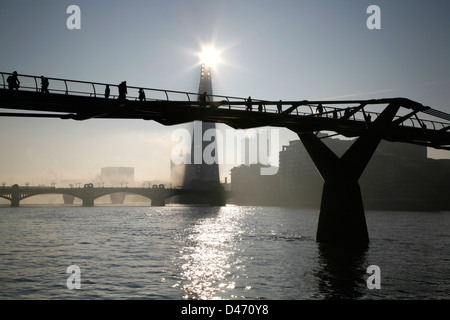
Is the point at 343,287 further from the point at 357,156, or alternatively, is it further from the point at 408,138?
the point at 408,138

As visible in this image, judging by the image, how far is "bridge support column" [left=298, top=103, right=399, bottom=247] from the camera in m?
44.6

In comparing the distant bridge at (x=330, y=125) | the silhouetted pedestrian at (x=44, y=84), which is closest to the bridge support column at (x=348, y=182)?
the distant bridge at (x=330, y=125)

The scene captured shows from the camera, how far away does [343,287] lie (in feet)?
83.0

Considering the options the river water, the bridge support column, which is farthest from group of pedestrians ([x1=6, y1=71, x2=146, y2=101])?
the bridge support column

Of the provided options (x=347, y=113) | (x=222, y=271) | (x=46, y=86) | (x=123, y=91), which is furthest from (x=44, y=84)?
(x=347, y=113)

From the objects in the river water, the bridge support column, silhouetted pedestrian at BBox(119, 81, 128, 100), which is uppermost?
silhouetted pedestrian at BBox(119, 81, 128, 100)

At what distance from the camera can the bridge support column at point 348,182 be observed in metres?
44.6

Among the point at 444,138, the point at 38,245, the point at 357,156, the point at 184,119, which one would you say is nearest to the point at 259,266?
the point at 184,119

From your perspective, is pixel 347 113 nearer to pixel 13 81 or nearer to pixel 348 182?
pixel 348 182

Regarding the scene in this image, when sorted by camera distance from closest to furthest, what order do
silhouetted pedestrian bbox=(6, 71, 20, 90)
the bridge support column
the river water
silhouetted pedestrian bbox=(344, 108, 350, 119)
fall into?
the river water → silhouetted pedestrian bbox=(6, 71, 20, 90) → the bridge support column → silhouetted pedestrian bbox=(344, 108, 350, 119)

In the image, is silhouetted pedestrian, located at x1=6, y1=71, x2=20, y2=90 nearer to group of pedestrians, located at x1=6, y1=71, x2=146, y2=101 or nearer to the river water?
group of pedestrians, located at x1=6, y1=71, x2=146, y2=101

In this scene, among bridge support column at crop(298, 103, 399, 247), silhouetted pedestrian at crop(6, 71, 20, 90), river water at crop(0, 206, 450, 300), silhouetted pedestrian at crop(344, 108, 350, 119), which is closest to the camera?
river water at crop(0, 206, 450, 300)

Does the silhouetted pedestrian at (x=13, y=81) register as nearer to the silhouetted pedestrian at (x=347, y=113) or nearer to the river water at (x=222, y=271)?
the river water at (x=222, y=271)
